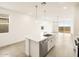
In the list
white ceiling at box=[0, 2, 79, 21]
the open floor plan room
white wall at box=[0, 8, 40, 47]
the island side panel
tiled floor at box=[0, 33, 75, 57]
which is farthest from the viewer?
white wall at box=[0, 8, 40, 47]

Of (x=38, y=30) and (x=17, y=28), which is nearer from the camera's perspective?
(x=38, y=30)

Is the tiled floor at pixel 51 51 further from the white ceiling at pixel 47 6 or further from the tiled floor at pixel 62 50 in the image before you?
the white ceiling at pixel 47 6

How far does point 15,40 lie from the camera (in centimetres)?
643

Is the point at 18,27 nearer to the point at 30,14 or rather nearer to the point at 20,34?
the point at 20,34

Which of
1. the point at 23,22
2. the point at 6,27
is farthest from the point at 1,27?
the point at 23,22

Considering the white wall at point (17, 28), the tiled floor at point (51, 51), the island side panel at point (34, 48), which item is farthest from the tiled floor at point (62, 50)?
the white wall at point (17, 28)

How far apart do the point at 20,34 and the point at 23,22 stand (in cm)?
95

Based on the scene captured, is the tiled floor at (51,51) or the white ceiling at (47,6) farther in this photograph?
the tiled floor at (51,51)

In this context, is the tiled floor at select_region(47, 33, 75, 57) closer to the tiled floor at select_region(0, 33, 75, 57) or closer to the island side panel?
the tiled floor at select_region(0, 33, 75, 57)

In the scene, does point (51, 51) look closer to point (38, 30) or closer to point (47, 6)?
point (38, 30)

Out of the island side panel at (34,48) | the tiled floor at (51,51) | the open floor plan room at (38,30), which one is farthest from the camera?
the tiled floor at (51,51)

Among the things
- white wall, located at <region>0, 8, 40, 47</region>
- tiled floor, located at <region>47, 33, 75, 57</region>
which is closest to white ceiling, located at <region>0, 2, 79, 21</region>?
white wall, located at <region>0, 8, 40, 47</region>

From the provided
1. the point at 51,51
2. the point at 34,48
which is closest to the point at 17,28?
the point at 51,51

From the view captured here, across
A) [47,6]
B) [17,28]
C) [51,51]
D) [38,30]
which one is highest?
[47,6]
